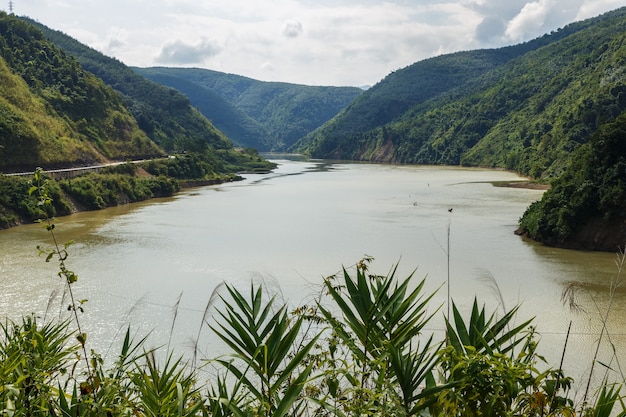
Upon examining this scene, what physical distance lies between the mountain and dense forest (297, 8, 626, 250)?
0.23 metres

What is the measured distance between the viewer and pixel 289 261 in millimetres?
25609

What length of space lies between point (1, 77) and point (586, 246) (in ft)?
178

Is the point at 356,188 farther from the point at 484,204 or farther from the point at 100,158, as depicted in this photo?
the point at 100,158

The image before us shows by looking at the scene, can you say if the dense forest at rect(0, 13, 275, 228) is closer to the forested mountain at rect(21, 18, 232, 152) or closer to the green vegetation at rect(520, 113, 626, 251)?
the forested mountain at rect(21, 18, 232, 152)

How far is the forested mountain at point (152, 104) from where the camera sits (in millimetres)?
91500

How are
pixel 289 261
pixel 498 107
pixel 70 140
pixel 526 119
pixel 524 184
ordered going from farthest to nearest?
pixel 498 107, pixel 526 119, pixel 524 184, pixel 70 140, pixel 289 261

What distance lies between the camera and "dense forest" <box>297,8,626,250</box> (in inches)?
1157

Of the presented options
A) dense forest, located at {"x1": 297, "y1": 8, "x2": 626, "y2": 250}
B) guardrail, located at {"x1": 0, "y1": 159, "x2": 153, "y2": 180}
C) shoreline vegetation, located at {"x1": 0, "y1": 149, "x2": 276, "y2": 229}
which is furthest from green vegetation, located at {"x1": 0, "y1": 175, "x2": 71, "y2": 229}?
dense forest, located at {"x1": 297, "y1": 8, "x2": 626, "y2": 250}

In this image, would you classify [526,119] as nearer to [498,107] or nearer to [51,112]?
[498,107]

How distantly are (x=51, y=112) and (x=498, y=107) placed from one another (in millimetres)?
83932

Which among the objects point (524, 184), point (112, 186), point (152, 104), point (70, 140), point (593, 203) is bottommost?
point (112, 186)

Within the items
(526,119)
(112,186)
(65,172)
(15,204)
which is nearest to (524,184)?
(526,119)

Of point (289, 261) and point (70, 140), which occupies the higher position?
point (70, 140)

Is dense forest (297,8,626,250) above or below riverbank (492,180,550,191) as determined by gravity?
above
